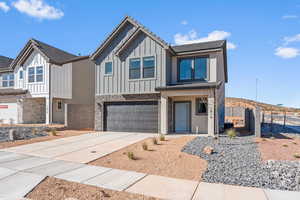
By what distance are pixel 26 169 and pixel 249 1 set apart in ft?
44.9

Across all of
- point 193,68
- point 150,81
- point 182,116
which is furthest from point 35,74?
point 193,68

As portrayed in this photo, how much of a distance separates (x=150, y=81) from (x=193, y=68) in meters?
3.42

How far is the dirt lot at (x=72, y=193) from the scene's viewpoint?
4.22m

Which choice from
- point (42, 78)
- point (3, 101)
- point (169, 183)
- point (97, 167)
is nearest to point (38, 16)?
point (42, 78)

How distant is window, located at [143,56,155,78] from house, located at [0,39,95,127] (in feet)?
24.3

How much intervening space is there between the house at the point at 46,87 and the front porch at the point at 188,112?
339 inches

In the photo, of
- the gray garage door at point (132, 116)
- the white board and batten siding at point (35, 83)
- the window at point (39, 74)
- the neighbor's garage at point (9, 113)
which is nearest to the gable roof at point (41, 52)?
the white board and batten siding at point (35, 83)

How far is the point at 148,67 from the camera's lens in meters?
14.4

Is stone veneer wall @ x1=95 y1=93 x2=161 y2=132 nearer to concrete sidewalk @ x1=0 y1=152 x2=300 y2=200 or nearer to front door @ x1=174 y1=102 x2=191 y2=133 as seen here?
front door @ x1=174 y1=102 x2=191 y2=133

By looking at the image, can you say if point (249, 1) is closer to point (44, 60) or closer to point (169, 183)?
point (169, 183)

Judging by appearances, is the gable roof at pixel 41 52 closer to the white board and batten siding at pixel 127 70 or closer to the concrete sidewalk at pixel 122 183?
the white board and batten siding at pixel 127 70

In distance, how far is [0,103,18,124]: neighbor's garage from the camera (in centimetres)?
2117

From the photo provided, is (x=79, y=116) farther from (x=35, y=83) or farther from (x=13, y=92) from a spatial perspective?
(x=13, y=92)

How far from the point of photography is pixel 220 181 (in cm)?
518
